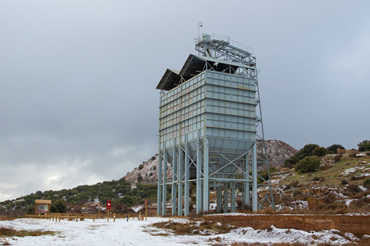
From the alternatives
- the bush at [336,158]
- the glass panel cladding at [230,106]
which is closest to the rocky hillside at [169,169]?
the bush at [336,158]

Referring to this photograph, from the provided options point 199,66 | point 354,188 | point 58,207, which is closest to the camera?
point 199,66

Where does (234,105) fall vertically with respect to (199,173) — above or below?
above

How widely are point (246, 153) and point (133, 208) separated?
47.0 m

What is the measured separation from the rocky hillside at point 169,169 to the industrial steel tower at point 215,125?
7952 centimetres

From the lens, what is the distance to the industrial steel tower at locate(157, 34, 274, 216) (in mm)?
50062

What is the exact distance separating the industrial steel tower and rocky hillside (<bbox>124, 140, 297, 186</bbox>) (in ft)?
261

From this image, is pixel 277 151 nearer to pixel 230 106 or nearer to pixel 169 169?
pixel 169 169

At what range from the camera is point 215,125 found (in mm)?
50094

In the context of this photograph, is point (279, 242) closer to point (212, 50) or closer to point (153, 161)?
point (212, 50)

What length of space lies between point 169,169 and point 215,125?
104m

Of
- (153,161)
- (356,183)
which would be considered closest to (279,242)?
(356,183)

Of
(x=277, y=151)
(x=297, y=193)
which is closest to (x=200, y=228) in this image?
(x=297, y=193)

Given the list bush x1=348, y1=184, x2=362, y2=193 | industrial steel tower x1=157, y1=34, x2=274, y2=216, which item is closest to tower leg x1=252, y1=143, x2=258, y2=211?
industrial steel tower x1=157, y1=34, x2=274, y2=216

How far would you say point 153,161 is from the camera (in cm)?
16325
